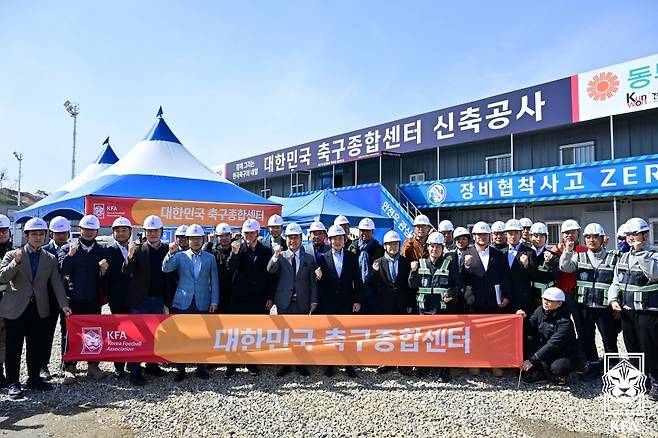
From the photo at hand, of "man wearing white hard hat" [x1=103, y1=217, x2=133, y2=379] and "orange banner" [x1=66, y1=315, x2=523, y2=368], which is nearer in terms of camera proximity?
"orange banner" [x1=66, y1=315, x2=523, y2=368]

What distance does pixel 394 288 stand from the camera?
527 cm

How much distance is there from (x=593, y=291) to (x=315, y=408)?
10.5 feet

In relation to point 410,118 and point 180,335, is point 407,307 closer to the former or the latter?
point 180,335

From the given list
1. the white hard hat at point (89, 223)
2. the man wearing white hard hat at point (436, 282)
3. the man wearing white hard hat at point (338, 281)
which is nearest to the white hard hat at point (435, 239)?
the man wearing white hard hat at point (436, 282)

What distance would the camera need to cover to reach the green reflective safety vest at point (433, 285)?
16.5ft

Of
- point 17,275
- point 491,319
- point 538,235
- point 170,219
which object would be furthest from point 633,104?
point 17,275

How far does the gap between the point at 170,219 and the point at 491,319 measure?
6301 mm

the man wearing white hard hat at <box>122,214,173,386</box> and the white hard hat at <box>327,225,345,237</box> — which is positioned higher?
the white hard hat at <box>327,225,345,237</box>

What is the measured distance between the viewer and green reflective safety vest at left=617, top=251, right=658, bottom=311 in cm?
Answer: 434

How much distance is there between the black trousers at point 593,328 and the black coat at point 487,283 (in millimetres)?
886

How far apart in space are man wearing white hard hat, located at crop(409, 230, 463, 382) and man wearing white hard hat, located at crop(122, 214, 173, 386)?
2.87 m

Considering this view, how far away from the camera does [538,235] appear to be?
5.34 metres

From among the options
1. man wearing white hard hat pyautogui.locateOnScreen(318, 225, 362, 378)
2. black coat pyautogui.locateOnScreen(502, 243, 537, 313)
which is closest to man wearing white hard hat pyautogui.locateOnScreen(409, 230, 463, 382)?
black coat pyautogui.locateOnScreen(502, 243, 537, 313)

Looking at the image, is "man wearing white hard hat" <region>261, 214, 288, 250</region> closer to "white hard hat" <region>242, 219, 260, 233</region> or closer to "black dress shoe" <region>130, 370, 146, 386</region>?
"white hard hat" <region>242, 219, 260, 233</region>
